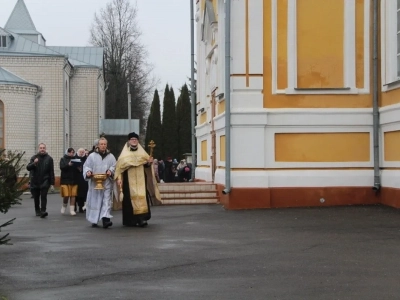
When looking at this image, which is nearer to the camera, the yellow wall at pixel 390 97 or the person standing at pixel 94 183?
the person standing at pixel 94 183

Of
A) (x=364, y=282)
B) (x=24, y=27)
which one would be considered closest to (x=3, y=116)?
(x=24, y=27)

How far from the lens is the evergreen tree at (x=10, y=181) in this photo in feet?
27.1

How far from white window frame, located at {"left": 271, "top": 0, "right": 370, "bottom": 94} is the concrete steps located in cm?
372

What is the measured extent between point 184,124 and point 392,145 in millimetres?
48183

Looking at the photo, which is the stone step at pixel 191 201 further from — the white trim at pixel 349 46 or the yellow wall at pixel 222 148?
the white trim at pixel 349 46

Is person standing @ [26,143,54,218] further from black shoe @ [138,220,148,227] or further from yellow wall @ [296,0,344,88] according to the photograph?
yellow wall @ [296,0,344,88]

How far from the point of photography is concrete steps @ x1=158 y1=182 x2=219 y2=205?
21.0 metres

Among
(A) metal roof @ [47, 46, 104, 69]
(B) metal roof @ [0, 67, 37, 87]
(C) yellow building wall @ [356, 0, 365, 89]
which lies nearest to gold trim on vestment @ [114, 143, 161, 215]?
(C) yellow building wall @ [356, 0, 365, 89]

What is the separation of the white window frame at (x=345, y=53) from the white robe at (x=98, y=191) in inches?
207

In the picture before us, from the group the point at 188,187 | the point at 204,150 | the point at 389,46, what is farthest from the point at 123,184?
the point at 204,150

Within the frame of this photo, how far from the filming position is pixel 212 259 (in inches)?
404

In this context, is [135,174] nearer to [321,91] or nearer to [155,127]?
[321,91]

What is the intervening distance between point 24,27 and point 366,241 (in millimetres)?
51764

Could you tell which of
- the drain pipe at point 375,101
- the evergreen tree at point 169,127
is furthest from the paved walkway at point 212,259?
the evergreen tree at point 169,127
